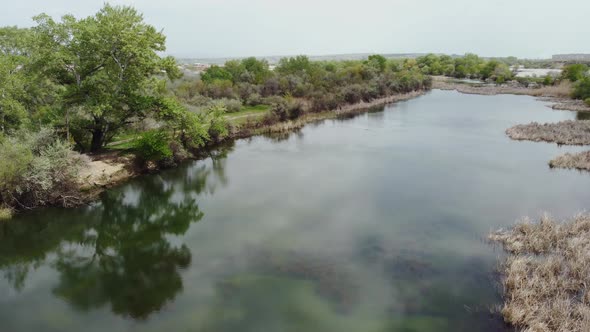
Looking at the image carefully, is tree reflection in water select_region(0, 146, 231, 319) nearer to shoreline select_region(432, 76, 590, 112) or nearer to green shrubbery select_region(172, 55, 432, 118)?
green shrubbery select_region(172, 55, 432, 118)

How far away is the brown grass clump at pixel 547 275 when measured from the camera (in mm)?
11664

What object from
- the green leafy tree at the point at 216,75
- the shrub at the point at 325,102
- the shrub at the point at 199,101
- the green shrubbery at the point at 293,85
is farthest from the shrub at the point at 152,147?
the green leafy tree at the point at 216,75

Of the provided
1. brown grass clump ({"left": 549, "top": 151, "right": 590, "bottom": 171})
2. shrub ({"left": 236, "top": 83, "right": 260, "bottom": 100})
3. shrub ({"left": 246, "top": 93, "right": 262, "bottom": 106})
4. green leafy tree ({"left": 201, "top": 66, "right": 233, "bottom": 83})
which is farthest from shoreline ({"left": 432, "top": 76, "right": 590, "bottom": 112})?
green leafy tree ({"left": 201, "top": 66, "right": 233, "bottom": 83})

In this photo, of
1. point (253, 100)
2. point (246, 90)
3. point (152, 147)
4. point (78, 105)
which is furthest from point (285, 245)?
point (246, 90)

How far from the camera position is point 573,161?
96.1 feet

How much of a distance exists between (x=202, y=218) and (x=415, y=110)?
48.4 m

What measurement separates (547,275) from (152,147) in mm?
25021

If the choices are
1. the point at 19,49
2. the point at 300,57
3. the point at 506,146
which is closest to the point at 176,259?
the point at 19,49

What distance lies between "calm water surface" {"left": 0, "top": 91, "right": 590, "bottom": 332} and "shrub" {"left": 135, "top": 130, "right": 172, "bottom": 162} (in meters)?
1.57

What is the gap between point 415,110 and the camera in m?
60.8

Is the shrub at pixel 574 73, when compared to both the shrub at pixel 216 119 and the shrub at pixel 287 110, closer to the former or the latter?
the shrub at pixel 287 110

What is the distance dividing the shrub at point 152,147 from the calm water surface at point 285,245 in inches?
61.7

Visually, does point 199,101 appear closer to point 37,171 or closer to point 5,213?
point 37,171

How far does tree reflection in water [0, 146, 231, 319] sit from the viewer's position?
555 inches
